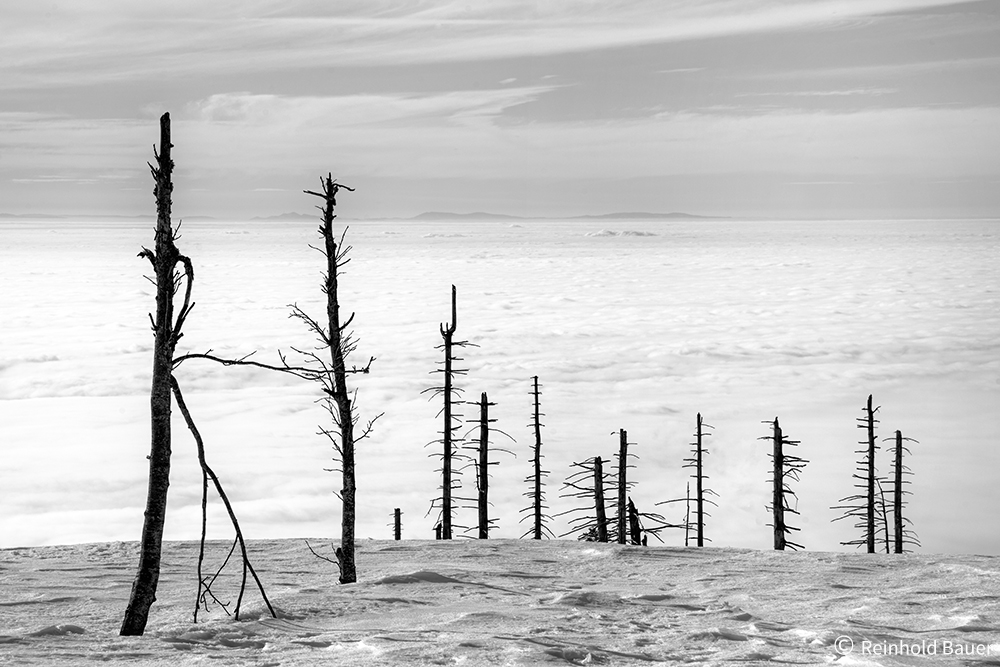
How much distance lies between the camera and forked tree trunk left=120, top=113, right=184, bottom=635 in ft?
40.8

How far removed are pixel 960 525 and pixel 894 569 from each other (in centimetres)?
14195

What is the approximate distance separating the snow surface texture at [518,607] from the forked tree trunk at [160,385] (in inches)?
25.0

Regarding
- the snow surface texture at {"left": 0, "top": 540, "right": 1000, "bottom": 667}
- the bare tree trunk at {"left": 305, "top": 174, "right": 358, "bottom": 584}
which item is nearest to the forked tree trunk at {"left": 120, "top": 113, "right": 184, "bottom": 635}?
the snow surface texture at {"left": 0, "top": 540, "right": 1000, "bottom": 667}

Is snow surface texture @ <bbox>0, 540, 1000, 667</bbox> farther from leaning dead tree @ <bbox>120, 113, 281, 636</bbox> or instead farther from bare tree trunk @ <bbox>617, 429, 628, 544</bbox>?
bare tree trunk @ <bbox>617, 429, 628, 544</bbox>

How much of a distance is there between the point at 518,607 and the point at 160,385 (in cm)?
762

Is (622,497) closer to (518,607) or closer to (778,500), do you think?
(778,500)

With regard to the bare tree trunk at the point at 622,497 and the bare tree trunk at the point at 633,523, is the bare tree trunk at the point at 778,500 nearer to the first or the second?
the bare tree trunk at the point at 633,523

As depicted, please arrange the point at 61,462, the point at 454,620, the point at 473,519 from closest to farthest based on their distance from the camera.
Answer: the point at 454,620 → the point at 473,519 → the point at 61,462

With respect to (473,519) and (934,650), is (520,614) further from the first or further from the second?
(473,519)

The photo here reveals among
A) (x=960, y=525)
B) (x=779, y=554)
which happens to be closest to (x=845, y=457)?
(x=960, y=525)

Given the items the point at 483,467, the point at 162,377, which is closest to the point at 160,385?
the point at 162,377

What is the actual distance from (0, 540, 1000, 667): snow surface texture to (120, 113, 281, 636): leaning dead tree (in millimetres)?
751

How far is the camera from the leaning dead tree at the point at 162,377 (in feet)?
40.6

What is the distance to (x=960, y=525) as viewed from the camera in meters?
147
